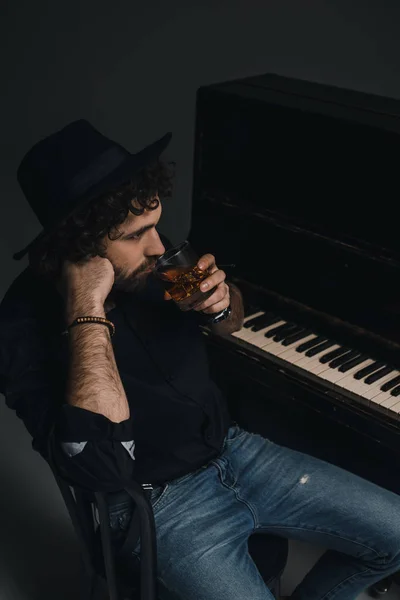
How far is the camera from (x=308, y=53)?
4.61 metres

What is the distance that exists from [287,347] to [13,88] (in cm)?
268

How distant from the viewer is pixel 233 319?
9.72ft

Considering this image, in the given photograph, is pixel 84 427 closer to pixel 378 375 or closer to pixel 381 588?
pixel 378 375

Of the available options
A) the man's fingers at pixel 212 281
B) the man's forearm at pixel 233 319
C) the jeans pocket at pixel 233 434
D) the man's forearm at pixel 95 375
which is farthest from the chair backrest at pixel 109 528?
the man's forearm at pixel 233 319

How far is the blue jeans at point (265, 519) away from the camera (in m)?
2.38

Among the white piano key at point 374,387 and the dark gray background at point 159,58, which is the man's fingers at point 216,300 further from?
the dark gray background at point 159,58

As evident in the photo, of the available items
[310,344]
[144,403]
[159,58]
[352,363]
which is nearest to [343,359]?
[352,363]

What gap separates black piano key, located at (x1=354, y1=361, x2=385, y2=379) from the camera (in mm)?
2863

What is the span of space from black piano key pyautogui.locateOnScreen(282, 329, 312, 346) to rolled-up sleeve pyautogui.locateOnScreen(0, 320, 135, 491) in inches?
35.1

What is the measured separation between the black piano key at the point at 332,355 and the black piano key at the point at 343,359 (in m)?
0.02

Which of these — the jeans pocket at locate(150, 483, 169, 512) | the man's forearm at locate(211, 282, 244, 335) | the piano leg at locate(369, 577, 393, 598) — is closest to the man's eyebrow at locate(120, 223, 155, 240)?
the man's forearm at locate(211, 282, 244, 335)

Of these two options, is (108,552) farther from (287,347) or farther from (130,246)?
(287,347)

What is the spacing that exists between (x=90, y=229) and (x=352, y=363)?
1.03 m

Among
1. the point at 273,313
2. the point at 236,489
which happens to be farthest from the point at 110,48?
the point at 236,489
